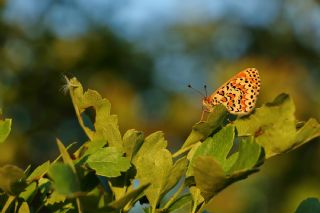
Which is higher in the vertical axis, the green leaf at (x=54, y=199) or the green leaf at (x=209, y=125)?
the green leaf at (x=209, y=125)

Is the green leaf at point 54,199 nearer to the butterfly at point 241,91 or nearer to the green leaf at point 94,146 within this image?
the green leaf at point 94,146

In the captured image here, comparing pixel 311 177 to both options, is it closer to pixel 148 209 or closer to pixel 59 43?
pixel 59 43

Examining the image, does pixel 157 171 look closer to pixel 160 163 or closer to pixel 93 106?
pixel 160 163

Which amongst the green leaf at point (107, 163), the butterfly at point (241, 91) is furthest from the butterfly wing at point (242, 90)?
the green leaf at point (107, 163)

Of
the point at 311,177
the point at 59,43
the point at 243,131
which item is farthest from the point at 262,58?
the point at 243,131

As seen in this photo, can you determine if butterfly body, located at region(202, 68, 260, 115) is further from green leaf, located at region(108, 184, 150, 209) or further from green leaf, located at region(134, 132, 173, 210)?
green leaf, located at region(108, 184, 150, 209)
